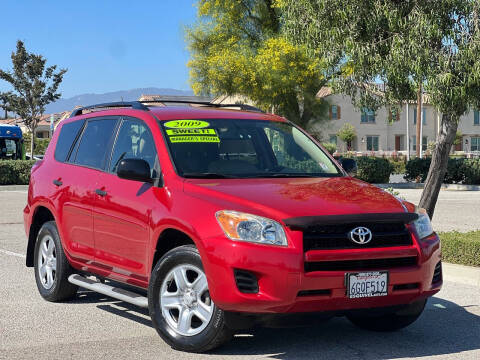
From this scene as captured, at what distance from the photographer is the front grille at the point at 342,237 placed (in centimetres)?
537

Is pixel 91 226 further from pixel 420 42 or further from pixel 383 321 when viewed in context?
pixel 420 42

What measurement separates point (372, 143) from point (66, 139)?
75464 mm

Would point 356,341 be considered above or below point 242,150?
below

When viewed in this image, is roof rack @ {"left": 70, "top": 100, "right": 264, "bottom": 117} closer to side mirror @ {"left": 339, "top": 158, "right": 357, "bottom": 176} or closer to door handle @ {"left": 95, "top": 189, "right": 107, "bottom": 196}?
door handle @ {"left": 95, "top": 189, "right": 107, "bottom": 196}

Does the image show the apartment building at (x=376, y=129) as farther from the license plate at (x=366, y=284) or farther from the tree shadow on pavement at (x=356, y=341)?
the license plate at (x=366, y=284)

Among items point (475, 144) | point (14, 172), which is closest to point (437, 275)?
point (14, 172)

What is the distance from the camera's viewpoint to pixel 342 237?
5.41 meters

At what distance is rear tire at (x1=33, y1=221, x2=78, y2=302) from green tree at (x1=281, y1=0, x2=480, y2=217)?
5.62 m

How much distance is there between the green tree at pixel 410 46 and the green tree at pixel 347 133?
213ft

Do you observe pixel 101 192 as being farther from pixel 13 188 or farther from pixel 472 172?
pixel 472 172

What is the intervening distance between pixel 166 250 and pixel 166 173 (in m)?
0.59

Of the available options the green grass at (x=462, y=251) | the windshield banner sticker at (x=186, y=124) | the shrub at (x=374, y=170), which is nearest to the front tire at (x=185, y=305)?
the windshield banner sticker at (x=186, y=124)

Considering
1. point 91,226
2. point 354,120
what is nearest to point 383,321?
point 91,226

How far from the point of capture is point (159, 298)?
5.96 metres
